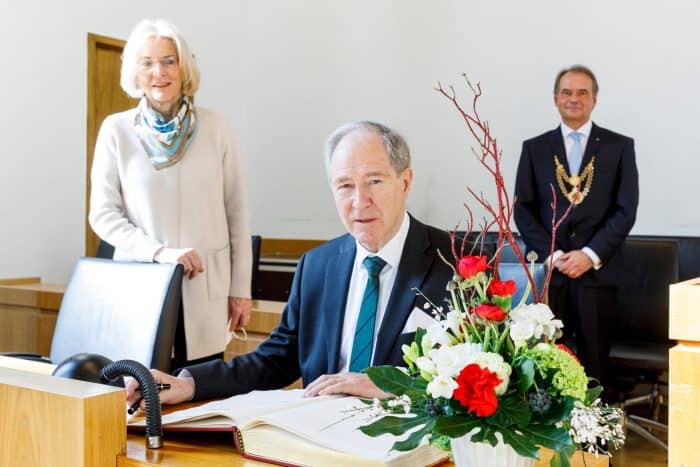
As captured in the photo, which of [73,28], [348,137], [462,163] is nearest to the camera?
[348,137]

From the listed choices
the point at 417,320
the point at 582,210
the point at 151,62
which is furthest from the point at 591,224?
the point at 417,320

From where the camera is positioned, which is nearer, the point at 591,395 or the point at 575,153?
the point at 591,395

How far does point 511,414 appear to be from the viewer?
95 centimetres

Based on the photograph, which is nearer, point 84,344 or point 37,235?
point 84,344

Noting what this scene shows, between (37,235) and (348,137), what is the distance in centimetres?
386

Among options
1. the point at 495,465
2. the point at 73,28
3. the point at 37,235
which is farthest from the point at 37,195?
the point at 495,465

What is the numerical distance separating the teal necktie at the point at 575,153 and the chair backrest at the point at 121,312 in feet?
→ 8.44

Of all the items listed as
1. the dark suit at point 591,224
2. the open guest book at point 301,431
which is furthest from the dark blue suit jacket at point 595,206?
the open guest book at point 301,431

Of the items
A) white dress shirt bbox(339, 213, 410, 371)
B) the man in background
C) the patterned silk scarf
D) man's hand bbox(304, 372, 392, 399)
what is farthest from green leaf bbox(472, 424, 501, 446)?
the man in background

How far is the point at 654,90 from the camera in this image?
5.07 m

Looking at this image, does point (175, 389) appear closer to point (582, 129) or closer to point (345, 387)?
point (345, 387)

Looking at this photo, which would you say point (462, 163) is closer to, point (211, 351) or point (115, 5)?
A: point (115, 5)

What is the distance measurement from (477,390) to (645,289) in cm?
376

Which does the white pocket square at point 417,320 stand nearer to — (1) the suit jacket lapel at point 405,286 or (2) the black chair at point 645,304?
(1) the suit jacket lapel at point 405,286
